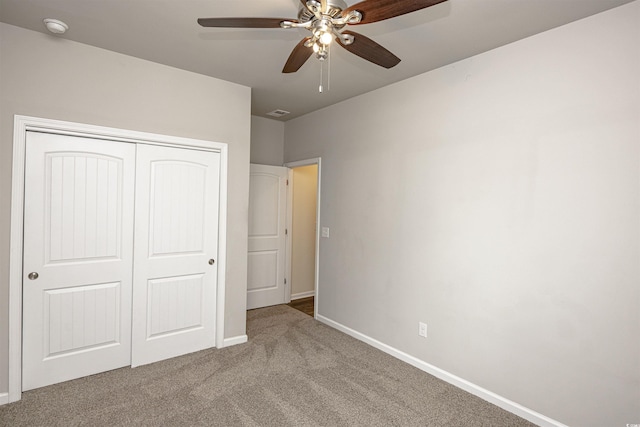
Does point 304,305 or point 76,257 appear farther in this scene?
point 304,305

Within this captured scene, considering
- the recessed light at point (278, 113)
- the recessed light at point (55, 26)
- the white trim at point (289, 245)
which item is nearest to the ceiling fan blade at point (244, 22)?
the recessed light at point (55, 26)

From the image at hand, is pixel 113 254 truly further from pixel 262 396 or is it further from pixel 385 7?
pixel 385 7

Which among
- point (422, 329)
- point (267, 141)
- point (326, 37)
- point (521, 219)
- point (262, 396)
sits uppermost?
point (267, 141)

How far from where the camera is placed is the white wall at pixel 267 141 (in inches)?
187

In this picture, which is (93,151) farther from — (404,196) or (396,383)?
(396,383)

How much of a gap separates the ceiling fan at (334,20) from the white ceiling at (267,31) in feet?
1.55

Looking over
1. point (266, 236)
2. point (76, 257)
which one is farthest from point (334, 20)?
point (266, 236)

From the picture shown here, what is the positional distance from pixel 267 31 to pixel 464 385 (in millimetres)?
3101

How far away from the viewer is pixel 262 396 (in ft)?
8.43

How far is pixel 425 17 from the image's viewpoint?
2.19m

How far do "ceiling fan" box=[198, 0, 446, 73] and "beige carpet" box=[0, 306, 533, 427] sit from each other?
2338 mm

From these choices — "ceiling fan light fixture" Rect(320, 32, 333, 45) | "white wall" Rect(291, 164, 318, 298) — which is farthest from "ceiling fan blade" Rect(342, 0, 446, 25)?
"white wall" Rect(291, 164, 318, 298)

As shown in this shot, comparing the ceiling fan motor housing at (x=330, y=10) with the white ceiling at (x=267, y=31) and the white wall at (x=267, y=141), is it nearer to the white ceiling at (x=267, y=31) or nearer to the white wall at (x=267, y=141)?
the white ceiling at (x=267, y=31)

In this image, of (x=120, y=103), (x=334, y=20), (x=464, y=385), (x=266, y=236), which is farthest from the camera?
(x=266, y=236)
